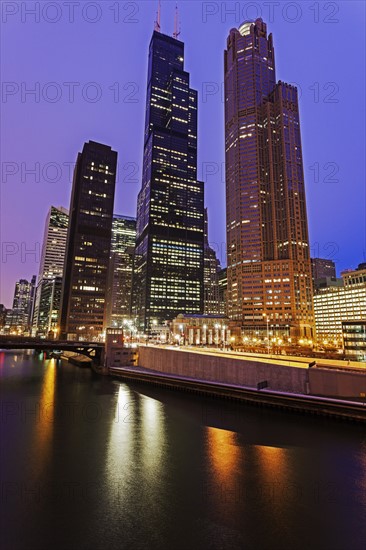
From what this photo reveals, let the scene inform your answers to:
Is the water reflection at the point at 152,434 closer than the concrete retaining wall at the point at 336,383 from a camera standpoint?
Yes

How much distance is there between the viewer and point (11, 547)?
16969 mm

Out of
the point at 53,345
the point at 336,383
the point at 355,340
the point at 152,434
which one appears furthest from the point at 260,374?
the point at 53,345

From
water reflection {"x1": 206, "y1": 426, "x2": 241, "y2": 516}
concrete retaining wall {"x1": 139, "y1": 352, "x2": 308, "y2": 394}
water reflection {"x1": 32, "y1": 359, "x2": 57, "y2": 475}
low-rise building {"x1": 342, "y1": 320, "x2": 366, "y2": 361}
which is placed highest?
low-rise building {"x1": 342, "y1": 320, "x2": 366, "y2": 361}

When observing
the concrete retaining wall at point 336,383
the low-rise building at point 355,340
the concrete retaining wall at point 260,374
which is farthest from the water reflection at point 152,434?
the low-rise building at point 355,340

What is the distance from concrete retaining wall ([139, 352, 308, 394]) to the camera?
4772 cm

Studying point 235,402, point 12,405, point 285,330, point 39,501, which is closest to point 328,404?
point 235,402

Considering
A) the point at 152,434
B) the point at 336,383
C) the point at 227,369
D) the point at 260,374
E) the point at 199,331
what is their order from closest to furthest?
the point at 152,434
the point at 336,383
the point at 260,374
the point at 227,369
the point at 199,331

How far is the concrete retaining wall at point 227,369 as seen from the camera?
47.7 m

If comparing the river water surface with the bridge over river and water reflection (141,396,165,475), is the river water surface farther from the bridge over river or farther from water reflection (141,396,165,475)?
the bridge over river

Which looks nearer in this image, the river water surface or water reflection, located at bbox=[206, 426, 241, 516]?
the river water surface

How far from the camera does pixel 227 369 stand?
5819 cm

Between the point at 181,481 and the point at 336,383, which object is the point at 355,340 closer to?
the point at 336,383

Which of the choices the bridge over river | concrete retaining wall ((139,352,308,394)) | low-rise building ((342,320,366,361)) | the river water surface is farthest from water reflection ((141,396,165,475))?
low-rise building ((342,320,366,361))

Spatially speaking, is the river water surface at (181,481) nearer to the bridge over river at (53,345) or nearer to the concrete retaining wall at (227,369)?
the concrete retaining wall at (227,369)
